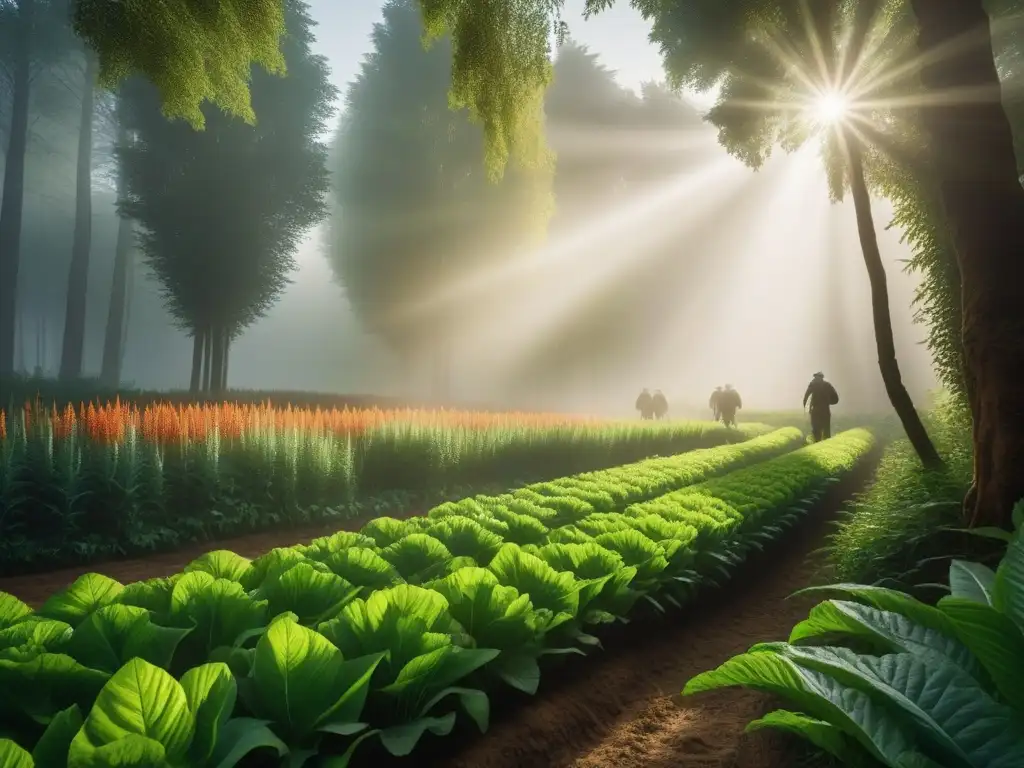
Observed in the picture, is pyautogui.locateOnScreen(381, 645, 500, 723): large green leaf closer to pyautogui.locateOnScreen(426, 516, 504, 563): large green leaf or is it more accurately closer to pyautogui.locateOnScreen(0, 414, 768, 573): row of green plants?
pyautogui.locateOnScreen(426, 516, 504, 563): large green leaf

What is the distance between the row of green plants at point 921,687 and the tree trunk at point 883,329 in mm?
6842

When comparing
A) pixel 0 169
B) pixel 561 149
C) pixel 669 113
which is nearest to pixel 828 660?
pixel 561 149

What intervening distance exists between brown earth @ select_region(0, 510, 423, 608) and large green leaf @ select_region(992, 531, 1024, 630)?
564 centimetres

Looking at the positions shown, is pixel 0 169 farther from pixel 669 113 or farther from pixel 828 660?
pixel 828 660

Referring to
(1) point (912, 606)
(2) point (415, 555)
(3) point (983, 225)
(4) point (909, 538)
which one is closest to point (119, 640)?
(2) point (415, 555)

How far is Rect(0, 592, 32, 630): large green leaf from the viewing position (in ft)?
6.05

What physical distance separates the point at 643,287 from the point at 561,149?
9557 mm

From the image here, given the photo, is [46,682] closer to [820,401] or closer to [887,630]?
[887,630]

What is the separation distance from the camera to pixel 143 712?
123cm

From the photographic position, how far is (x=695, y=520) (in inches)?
165

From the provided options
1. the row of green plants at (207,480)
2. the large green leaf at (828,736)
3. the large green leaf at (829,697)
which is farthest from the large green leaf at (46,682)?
the row of green plants at (207,480)

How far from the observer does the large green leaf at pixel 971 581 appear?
65.8 inches

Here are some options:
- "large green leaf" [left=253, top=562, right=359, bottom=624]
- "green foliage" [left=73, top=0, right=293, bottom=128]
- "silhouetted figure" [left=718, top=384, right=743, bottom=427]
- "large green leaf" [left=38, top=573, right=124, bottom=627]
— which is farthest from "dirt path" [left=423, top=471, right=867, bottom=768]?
"silhouetted figure" [left=718, top=384, right=743, bottom=427]

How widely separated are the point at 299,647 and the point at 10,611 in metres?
1.09
